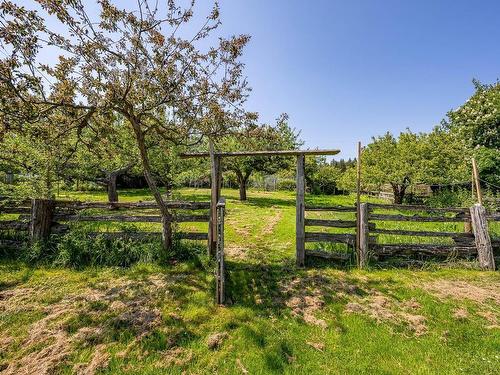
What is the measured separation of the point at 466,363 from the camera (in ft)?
10.8

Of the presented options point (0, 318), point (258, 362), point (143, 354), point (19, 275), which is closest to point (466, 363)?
point (258, 362)

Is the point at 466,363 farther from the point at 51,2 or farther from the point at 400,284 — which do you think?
the point at 51,2

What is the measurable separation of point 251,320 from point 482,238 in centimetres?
614

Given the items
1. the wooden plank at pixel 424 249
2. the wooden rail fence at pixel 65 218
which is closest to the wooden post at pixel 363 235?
the wooden plank at pixel 424 249

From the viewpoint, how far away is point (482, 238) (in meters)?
6.39

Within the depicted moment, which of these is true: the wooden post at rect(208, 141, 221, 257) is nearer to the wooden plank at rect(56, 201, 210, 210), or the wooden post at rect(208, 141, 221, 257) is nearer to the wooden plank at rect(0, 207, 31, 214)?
the wooden plank at rect(56, 201, 210, 210)

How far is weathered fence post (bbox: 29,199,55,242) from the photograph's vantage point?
668 cm

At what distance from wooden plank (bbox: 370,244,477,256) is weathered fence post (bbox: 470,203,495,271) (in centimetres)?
23

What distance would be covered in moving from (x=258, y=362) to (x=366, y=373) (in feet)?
4.27

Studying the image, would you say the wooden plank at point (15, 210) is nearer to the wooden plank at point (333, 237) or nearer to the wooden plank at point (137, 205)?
the wooden plank at point (137, 205)

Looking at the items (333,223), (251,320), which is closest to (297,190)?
(333,223)

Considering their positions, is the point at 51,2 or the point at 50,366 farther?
the point at 51,2

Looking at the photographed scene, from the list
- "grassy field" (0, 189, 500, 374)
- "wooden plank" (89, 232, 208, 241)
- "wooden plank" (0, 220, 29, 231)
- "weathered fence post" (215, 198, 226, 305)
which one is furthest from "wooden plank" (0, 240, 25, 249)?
"weathered fence post" (215, 198, 226, 305)

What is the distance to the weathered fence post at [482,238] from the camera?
6270 mm
